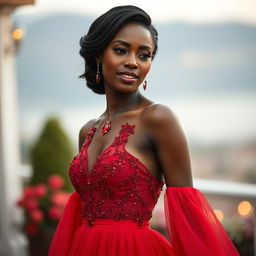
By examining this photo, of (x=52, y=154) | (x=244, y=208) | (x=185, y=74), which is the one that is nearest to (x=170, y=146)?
(x=244, y=208)

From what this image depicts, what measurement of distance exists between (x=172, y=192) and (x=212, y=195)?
2245 millimetres

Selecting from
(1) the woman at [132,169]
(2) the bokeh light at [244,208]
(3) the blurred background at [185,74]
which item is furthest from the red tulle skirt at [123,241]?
(3) the blurred background at [185,74]

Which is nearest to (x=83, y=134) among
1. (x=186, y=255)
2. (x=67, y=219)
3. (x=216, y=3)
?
(x=67, y=219)

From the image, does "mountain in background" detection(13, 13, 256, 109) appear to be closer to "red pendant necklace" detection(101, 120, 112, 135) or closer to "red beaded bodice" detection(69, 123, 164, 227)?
"red pendant necklace" detection(101, 120, 112, 135)

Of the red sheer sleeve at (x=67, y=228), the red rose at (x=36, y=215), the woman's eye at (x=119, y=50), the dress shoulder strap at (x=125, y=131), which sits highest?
the woman's eye at (x=119, y=50)

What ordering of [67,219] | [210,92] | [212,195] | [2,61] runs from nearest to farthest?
[67,219], [212,195], [2,61], [210,92]

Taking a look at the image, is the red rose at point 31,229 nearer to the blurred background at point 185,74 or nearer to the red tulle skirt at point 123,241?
the blurred background at point 185,74

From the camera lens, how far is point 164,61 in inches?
332

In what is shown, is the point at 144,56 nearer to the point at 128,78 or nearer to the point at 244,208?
the point at 128,78

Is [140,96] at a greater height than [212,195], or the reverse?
[140,96]

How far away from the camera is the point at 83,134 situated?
2621 mm

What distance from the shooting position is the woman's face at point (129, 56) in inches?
86.9

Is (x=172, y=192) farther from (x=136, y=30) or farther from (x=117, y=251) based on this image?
(x=136, y=30)

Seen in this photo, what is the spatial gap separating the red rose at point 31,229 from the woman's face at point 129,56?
3586 mm
